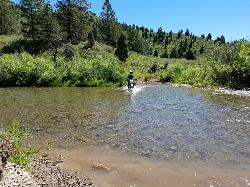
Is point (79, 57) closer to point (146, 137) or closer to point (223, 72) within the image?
point (223, 72)

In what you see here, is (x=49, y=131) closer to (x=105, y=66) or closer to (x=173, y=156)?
(x=173, y=156)

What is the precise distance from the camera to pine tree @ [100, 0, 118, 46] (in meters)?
105

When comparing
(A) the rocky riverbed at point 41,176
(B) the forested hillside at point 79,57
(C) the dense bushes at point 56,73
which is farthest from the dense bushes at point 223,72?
(A) the rocky riverbed at point 41,176

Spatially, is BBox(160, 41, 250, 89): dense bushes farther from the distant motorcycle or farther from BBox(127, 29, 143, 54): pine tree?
BBox(127, 29, 143, 54): pine tree

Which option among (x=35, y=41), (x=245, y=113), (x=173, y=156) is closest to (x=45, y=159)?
(x=173, y=156)

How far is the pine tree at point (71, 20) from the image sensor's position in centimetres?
8794

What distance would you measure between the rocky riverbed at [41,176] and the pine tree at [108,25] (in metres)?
91.5

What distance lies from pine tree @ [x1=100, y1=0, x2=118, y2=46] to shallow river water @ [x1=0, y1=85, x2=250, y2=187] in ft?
237

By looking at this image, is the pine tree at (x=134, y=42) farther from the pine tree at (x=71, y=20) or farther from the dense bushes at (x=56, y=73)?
the dense bushes at (x=56, y=73)

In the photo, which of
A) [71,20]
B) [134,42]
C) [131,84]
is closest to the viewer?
[131,84]

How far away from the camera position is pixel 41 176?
1209 cm

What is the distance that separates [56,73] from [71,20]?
38.6 metres

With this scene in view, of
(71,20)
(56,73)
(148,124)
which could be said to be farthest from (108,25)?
(148,124)

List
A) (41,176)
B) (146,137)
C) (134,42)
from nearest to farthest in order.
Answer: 1. (41,176)
2. (146,137)
3. (134,42)
